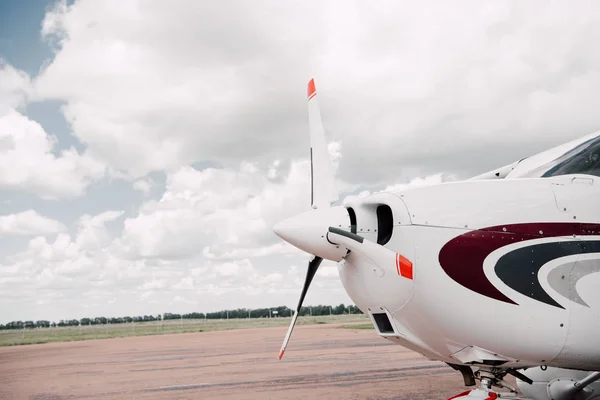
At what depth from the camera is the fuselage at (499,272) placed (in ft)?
18.9

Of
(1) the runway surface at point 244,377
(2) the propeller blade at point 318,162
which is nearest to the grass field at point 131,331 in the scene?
(1) the runway surface at point 244,377

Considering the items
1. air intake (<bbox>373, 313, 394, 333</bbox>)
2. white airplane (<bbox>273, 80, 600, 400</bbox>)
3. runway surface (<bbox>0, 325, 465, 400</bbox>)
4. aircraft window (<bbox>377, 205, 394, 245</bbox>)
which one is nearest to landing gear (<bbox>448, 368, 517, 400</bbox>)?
white airplane (<bbox>273, 80, 600, 400</bbox>)

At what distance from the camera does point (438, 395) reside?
11.4 m

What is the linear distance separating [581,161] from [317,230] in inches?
124

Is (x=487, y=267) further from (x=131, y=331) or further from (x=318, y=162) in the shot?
(x=131, y=331)

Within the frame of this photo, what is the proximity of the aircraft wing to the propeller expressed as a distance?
2.45m

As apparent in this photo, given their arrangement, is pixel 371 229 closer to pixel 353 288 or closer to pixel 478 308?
pixel 353 288

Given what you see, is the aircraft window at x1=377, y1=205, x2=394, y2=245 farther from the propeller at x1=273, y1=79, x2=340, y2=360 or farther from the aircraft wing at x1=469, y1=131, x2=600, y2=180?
the aircraft wing at x1=469, y1=131, x2=600, y2=180

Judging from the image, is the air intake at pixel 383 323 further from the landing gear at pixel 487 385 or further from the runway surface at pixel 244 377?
the runway surface at pixel 244 377

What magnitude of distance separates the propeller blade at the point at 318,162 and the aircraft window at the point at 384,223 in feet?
6.04

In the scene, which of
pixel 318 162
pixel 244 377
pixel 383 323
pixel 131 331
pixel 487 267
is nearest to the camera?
pixel 487 267

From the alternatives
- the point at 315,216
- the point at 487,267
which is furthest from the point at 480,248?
the point at 315,216

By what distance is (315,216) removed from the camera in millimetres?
6508

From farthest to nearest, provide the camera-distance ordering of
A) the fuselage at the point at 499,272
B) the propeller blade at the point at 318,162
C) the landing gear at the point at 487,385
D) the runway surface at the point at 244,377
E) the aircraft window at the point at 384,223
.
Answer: the runway surface at the point at 244,377
the propeller blade at the point at 318,162
the aircraft window at the point at 384,223
the landing gear at the point at 487,385
the fuselage at the point at 499,272
